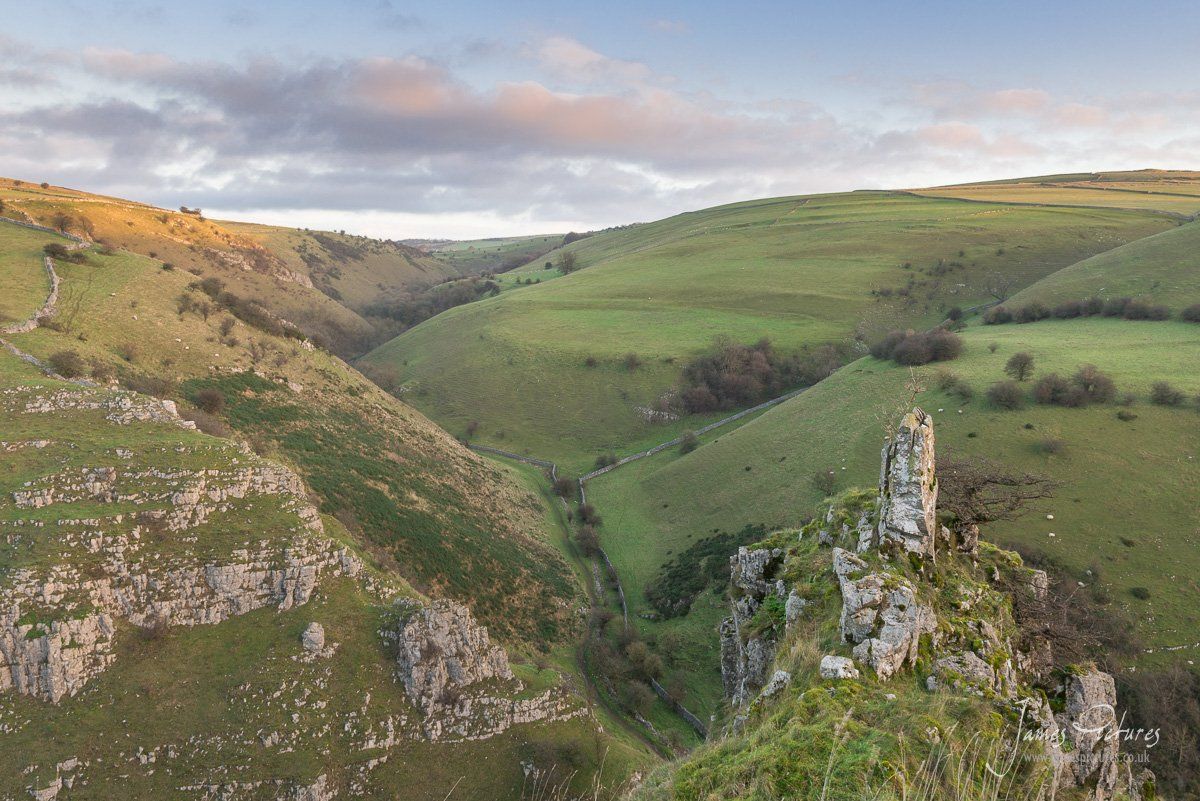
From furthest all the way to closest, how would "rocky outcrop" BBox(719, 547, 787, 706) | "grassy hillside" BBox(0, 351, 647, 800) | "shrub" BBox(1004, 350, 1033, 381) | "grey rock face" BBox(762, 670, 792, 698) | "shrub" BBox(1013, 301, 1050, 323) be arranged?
"shrub" BBox(1013, 301, 1050, 323) < "shrub" BBox(1004, 350, 1033, 381) < "grassy hillside" BBox(0, 351, 647, 800) < "rocky outcrop" BBox(719, 547, 787, 706) < "grey rock face" BBox(762, 670, 792, 698)

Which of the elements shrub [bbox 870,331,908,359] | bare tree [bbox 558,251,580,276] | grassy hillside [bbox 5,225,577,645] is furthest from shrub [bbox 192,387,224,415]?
bare tree [bbox 558,251,580,276]

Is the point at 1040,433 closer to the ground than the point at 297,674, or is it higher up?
higher up

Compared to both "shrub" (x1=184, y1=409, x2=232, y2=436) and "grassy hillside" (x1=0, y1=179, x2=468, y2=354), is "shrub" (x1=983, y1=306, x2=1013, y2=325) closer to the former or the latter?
"shrub" (x1=184, y1=409, x2=232, y2=436)

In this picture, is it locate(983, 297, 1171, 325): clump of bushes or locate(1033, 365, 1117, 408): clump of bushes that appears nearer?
locate(1033, 365, 1117, 408): clump of bushes

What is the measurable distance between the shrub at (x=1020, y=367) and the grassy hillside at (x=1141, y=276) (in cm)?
3997

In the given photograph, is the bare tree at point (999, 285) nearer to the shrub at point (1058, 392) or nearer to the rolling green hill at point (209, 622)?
the shrub at point (1058, 392)

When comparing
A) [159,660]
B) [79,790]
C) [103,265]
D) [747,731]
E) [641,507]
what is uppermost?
[103,265]

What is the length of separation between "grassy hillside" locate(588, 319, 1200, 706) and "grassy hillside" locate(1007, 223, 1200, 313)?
40.3 ft

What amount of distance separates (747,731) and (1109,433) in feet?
183

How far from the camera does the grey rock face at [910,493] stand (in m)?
14.1

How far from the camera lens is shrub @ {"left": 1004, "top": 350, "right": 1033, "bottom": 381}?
58.3 metres

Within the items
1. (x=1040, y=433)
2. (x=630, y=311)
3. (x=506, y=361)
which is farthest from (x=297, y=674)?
(x=630, y=311)

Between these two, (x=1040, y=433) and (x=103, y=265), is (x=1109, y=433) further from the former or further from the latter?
(x=103, y=265)

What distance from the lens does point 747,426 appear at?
73.2 metres
